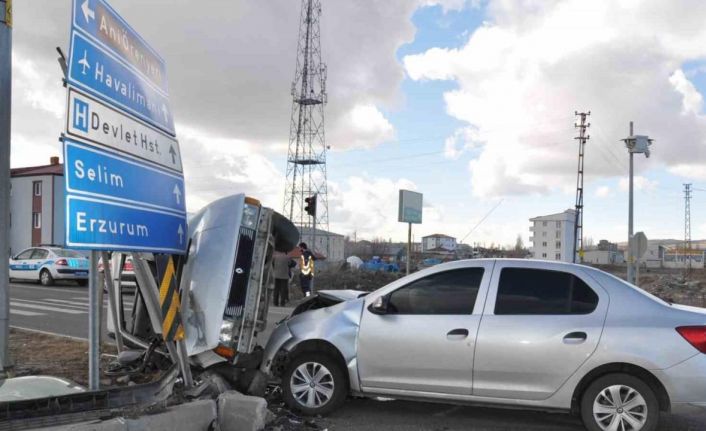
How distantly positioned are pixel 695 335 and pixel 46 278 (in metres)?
22.0

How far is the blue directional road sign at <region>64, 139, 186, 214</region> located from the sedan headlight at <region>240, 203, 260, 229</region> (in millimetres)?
749

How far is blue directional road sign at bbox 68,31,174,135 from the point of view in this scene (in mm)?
4957

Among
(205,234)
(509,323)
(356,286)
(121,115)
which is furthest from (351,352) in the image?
(356,286)

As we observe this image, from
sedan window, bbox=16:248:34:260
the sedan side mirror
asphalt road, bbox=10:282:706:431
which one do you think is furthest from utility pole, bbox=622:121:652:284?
sedan window, bbox=16:248:34:260

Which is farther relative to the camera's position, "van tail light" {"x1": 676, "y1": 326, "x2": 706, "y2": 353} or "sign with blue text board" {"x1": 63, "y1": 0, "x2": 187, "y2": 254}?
"van tail light" {"x1": 676, "y1": 326, "x2": 706, "y2": 353}

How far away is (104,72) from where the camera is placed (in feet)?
17.4

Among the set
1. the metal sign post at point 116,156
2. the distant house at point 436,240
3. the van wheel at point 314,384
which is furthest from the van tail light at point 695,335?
the distant house at point 436,240

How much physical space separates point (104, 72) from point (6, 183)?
155 centimetres

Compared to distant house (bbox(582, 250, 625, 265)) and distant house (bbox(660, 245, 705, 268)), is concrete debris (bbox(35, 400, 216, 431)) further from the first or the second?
distant house (bbox(582, 250, 625, 265))

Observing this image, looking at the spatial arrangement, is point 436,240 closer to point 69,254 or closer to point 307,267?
point 69,254

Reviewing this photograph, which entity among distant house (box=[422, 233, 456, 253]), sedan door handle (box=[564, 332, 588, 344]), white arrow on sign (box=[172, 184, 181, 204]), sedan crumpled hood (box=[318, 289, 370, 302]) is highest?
white arrow on sign (box=[172, 184, 181, 204])

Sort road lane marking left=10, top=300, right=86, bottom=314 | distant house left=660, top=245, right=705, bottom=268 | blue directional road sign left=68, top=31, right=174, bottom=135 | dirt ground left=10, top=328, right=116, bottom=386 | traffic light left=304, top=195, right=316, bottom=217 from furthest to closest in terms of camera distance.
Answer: distant house left=660, top=245, right=705, bottom=268 → traffic light left=304, top=195, right=316, bottom=217 → road lane marking left=10, top=300, right=86, bottom=314 → dirt ground left=10, top=328, right=116, bottom=386 → blue directional road sign left=68, top=31, right=174, bottom=135

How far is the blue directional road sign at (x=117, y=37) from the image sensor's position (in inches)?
202

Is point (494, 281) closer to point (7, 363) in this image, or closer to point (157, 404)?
point (157, 404)
